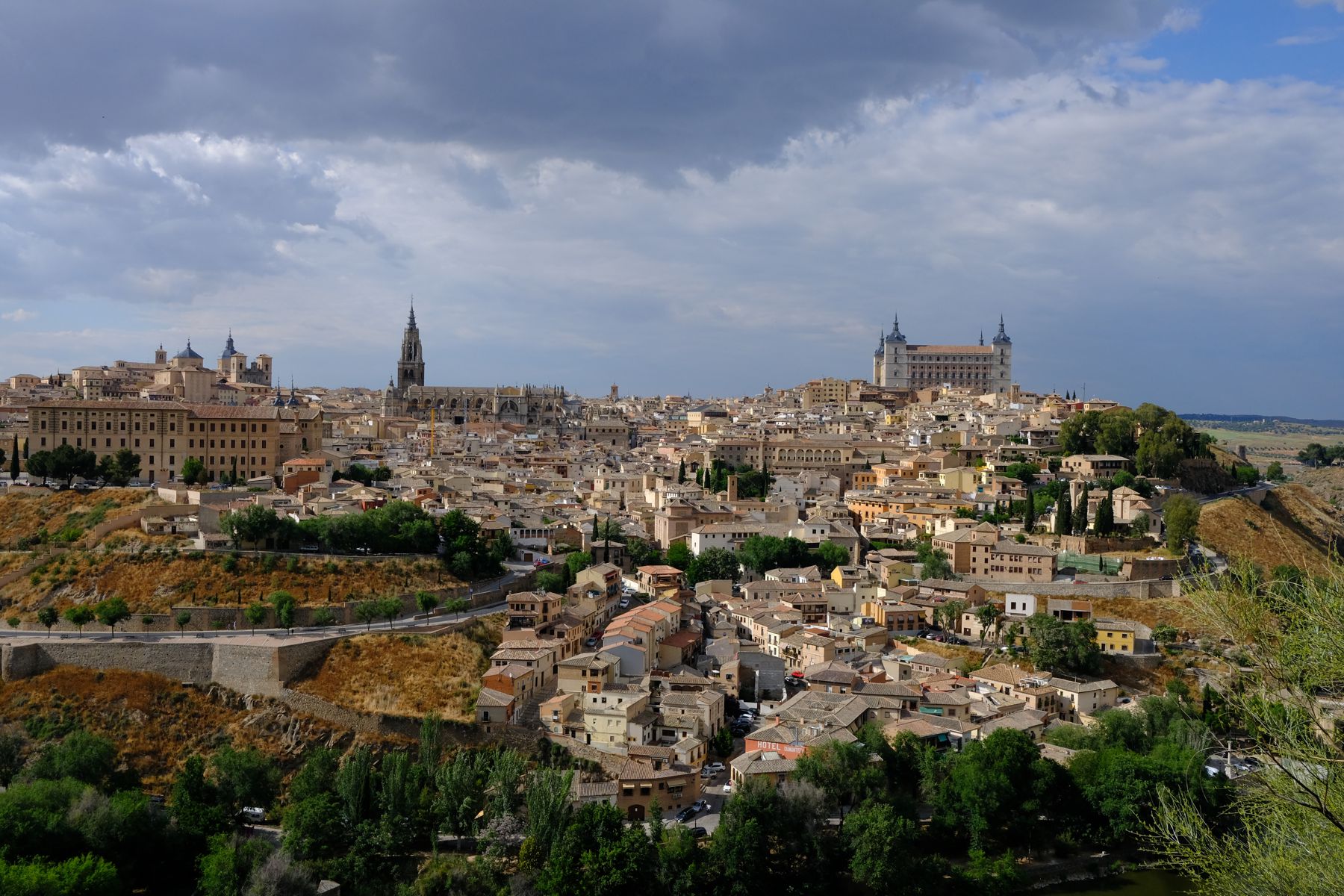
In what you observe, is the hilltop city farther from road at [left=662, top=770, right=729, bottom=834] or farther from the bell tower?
the bell tower

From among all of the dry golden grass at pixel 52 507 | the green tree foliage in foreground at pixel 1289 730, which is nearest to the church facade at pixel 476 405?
the dry golden grass at pixel 52 507

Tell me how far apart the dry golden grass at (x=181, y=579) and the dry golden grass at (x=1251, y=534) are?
72.1 ft

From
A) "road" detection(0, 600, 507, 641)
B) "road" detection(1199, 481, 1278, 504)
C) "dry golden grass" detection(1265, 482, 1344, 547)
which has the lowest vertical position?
"road" detection(0, 600, 507, 641)

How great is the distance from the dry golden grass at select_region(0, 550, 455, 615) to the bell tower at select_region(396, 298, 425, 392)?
51.1 meters

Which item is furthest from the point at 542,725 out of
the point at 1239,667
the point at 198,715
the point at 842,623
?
the point at 1239,667

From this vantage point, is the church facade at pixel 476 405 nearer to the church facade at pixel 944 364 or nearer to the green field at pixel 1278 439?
the church facade at pixel 944 364

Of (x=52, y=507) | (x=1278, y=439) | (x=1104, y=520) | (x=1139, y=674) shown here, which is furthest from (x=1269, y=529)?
(x=1278, y=439)

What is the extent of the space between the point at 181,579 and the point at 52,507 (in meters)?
6.62

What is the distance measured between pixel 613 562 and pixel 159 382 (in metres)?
37.2

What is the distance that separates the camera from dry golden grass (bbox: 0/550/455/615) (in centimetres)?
2344

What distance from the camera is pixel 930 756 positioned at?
18.2 m

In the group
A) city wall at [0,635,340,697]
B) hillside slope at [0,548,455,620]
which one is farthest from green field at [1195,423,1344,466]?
city wall at [0,635,340,697]

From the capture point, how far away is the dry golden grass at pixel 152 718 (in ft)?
64.5

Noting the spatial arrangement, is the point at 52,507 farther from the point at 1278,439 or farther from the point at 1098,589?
the point at 1278,439
